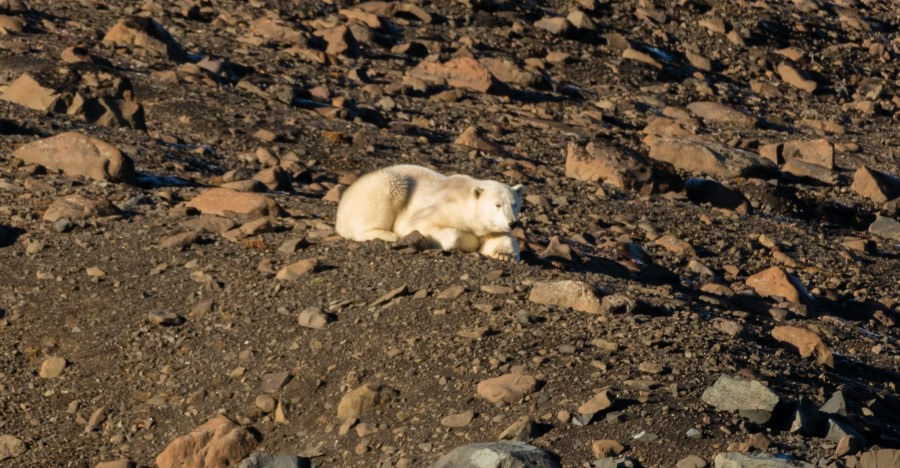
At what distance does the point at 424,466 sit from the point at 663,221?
767 centimetres

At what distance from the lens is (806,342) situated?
9.67m

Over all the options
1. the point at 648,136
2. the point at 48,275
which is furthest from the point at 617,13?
the point at 48,275

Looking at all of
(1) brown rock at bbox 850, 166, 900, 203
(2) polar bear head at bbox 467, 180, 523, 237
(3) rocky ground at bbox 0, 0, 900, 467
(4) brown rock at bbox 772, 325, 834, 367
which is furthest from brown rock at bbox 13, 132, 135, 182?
(1) brown rock at bbox 850, 166, 900, 203

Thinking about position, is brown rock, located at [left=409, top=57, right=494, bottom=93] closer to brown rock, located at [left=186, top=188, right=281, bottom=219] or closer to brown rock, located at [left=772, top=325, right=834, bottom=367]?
brown rock, located at [left=186, top=188, right=281, bottom=219]

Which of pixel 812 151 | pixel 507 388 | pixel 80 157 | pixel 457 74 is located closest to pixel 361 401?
pixel 507 388

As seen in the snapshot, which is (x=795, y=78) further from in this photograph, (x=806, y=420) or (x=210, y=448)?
(x=210, y=448)

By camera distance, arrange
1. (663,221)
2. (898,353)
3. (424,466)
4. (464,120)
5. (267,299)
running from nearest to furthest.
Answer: (424,466), (267,299), (898,353), (663,221), (464,120)

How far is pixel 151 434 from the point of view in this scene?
854cm

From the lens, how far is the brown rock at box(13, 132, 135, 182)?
1266 centimetres

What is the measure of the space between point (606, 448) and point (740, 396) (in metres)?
0.99

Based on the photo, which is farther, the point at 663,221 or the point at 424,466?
the point at 663,221

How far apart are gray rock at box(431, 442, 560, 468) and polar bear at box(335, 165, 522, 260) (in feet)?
11.2

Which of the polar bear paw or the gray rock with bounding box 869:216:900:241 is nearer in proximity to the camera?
the polar bear paw

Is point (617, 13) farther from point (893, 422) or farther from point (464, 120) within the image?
point (893, 422)
